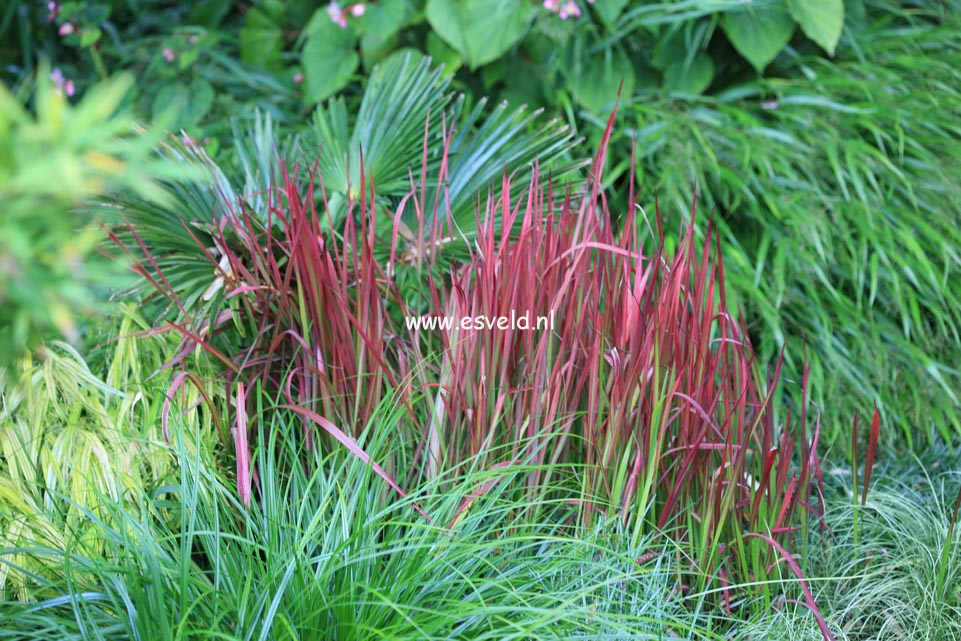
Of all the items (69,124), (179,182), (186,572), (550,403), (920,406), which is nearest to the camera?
(69,124)

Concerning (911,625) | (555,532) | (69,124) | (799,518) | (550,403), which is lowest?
(911,625)

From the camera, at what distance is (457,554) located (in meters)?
1.21

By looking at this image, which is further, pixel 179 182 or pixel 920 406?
pixel 920 406

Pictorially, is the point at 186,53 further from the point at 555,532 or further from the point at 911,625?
the point at 911,625

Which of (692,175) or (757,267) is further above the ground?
(692,175)

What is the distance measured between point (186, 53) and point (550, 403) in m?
2.20

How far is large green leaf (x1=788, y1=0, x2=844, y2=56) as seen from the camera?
248cm

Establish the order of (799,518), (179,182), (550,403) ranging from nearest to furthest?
(550,403) < (799,518) < (179,182)

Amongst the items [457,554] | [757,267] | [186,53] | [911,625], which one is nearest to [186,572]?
[457,554]

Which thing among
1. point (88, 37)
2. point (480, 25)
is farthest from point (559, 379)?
point (88, 37)

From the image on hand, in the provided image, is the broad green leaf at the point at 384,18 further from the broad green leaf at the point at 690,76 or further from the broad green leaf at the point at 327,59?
the broad green leaf at the point at 690,76

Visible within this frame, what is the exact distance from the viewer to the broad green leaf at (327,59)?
272 centimetres

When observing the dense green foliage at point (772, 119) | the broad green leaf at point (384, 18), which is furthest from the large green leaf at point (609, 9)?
the broad green leaf at point (384, 18)

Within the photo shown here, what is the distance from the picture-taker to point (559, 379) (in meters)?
1.43
